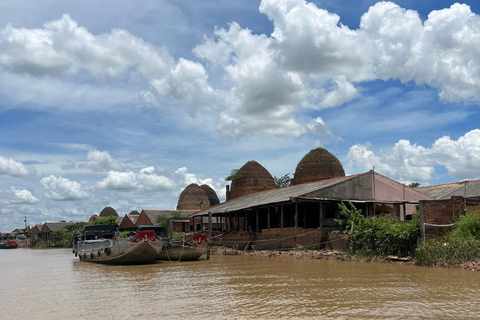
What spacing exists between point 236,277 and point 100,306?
207 inches

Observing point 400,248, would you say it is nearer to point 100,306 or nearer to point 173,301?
point 173,301

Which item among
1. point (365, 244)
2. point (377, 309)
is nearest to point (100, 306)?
point (377, 309)

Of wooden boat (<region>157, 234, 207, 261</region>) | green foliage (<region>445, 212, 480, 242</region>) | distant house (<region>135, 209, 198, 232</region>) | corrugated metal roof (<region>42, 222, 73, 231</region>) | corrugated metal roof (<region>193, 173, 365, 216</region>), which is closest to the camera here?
green foliage (<region>445, 212, 480, 242</region>)

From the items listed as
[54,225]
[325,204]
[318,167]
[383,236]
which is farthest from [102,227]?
[54,225]

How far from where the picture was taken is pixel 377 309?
786 centimetres

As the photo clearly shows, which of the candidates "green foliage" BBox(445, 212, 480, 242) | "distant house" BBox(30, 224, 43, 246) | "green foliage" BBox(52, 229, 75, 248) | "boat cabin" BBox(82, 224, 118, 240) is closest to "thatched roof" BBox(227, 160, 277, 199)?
"boat cabin" BBox(82, 224, 118, 240)

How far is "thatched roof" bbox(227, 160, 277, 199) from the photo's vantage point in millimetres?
49781

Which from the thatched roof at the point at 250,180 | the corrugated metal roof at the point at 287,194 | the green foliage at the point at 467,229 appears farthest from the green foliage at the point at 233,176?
the green foliage at the point at 467,229

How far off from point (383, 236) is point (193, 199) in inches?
1945

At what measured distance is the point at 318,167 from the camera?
146 feet

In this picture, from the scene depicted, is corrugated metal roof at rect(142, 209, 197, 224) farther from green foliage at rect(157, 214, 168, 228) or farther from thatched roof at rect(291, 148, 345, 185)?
thatched roof at rect(291, 148, 345, 185)

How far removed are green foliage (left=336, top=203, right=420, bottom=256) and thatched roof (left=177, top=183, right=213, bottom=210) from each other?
46.6 m

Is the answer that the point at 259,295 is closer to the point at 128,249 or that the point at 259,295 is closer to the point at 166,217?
the point at 128,249

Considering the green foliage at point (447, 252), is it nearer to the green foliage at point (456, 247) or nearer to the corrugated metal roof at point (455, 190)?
the green foliage at point (456, 247)
